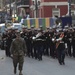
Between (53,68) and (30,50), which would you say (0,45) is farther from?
(53,68)

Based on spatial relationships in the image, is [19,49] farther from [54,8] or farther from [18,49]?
[54,8]

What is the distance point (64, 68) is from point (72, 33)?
562 cm

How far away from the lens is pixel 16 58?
1559 cm

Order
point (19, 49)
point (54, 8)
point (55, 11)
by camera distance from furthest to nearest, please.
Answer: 1. point (55, 11)
2. point (54, 8)
3. point (19, 49)

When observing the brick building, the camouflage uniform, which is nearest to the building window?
the brick building

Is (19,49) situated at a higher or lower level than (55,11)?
higher

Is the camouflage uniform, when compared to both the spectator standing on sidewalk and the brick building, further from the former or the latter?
the brick building

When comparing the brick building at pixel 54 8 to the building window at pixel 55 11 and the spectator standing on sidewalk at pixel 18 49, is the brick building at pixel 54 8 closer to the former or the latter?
the building window at pixel 55 11

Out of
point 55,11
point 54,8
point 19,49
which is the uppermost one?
point 19,49

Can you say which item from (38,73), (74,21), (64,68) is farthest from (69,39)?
(74,21)

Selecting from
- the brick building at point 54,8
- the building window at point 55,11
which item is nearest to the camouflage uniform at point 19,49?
the brick building at point 54,8

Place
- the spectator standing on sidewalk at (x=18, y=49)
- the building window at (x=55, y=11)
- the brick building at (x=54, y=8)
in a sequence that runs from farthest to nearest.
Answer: the building window at (x=55, y=11) → the brick building at (x=54, y=8) → the spectator standing on sidewalk at (x=18, y=49)

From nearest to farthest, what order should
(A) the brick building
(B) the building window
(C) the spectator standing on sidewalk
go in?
(C) the spectator standing on sidewalk < (A) the brick building < (B) the building window

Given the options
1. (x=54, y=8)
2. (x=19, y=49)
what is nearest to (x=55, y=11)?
(x=54, y=8)
